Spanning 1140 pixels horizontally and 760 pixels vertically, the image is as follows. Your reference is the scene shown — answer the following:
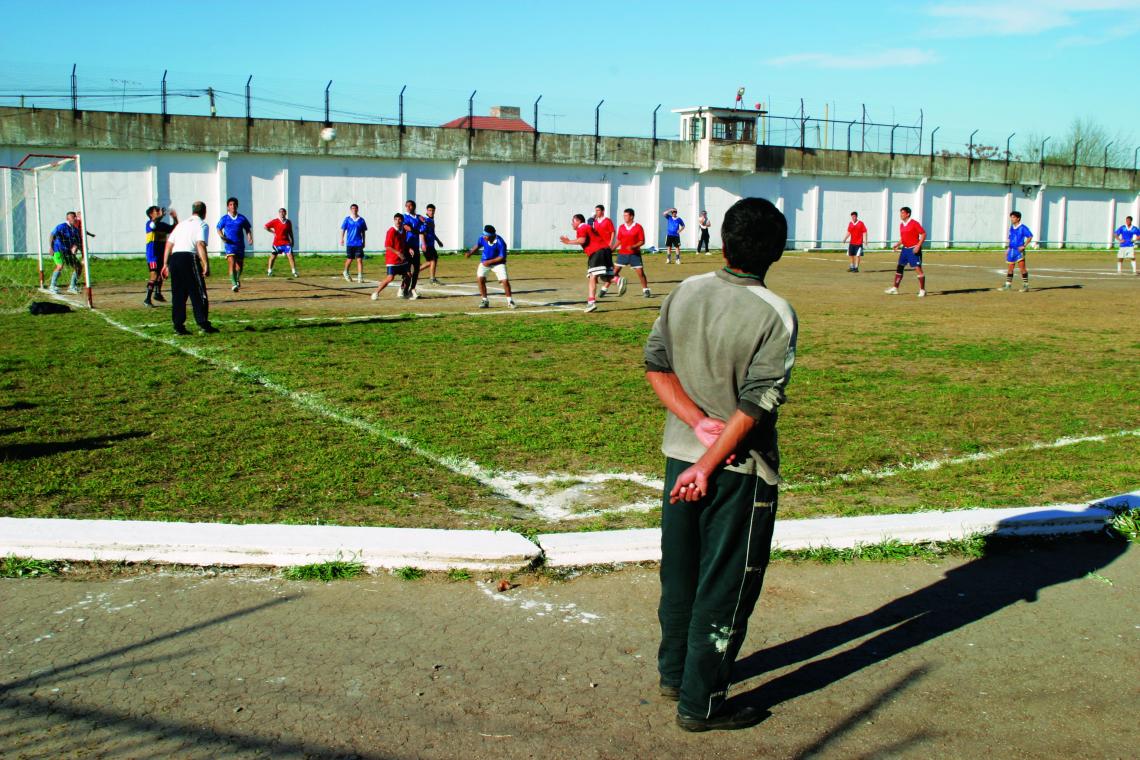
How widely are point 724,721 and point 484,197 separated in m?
38.9

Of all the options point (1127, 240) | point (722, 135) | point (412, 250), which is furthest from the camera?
point (722, 135)

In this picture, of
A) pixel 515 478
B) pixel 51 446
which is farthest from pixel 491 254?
pixel 515 478

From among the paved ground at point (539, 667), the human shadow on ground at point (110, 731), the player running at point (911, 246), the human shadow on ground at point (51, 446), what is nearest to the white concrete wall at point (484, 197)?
the player running at point (911, 246)

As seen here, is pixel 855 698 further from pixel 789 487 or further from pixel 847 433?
pixel 847 433

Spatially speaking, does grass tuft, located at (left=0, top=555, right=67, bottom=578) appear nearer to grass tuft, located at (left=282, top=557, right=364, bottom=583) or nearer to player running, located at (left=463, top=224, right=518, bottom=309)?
grass tuft, located at (left=282, top=557, right=364, bottom=583)

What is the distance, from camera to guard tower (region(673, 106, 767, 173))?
46125mm

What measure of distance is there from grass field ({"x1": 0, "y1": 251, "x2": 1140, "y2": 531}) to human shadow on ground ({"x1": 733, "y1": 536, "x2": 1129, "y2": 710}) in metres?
0.75

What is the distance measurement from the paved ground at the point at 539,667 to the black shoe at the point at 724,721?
1.4 inches

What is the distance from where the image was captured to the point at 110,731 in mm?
3465

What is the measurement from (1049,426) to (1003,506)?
2994 mm

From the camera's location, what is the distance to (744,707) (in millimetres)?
3756

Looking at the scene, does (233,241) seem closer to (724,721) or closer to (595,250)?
(595,250)

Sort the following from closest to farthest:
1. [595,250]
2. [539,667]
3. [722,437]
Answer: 1. [722,437]
2. [539,667]
3. [595,250]

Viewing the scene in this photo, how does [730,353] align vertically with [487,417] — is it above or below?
above
